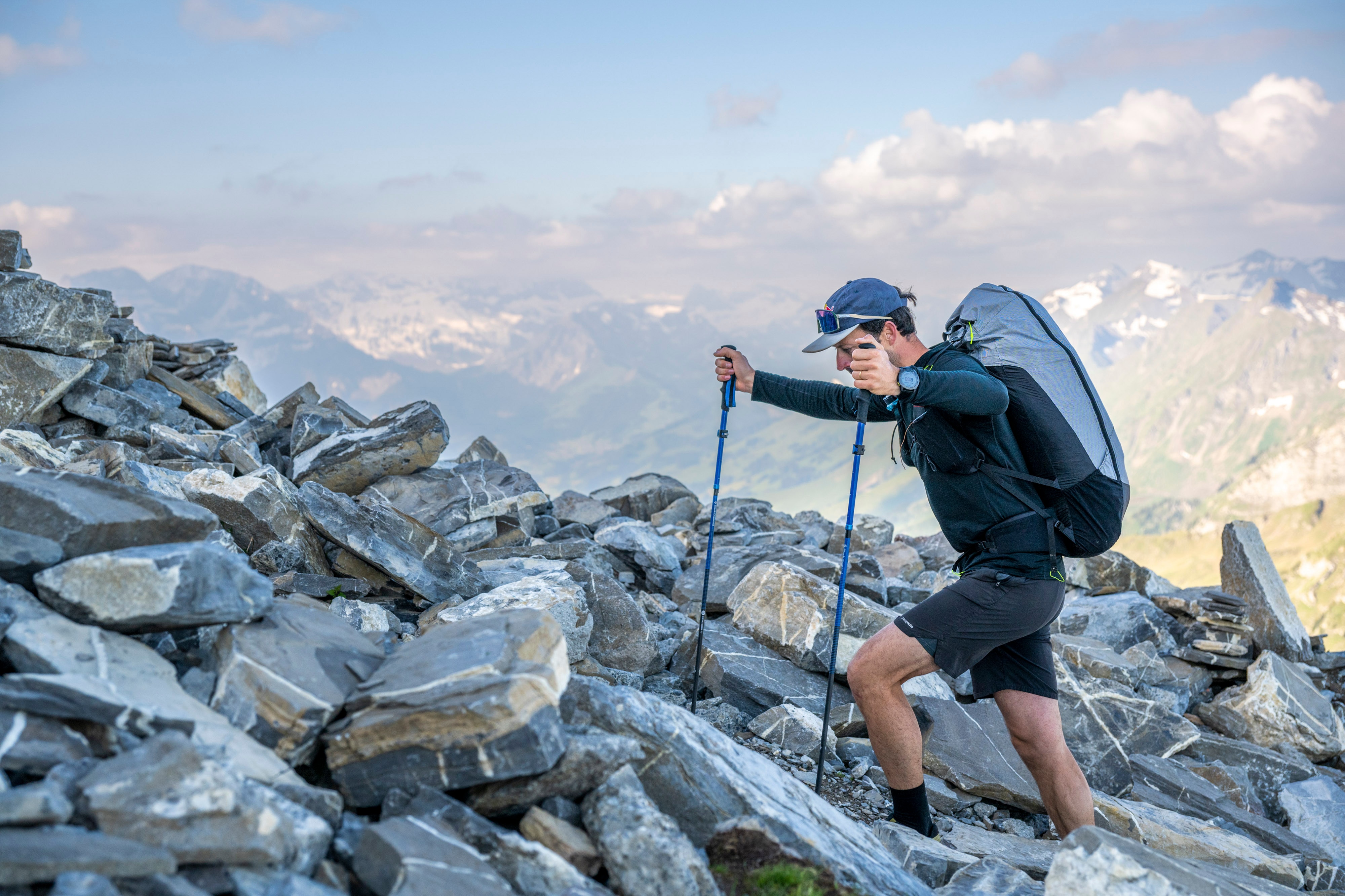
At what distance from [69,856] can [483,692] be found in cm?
206

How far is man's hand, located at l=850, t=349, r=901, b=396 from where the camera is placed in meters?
6.21

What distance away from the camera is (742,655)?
429 inches

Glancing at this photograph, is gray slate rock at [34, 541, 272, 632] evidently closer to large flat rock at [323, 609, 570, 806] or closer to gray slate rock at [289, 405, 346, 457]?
large flat rock at [323, 609, 570, 806]

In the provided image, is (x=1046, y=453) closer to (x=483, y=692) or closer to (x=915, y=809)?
(x=915, y=809)

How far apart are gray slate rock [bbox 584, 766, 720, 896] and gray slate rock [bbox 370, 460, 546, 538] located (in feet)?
28.9

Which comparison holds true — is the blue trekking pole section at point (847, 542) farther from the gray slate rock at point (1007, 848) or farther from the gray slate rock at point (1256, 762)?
the gray slate rock at point (1256, 762)

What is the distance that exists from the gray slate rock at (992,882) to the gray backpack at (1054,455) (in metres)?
2.35

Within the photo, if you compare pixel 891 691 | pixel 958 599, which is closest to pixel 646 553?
pixel 891 691

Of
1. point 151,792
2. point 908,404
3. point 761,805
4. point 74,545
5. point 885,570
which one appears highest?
point 908,404

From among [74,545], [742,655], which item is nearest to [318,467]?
[742,655]

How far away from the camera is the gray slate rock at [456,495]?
1371 centimetres

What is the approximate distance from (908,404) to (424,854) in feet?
14.5

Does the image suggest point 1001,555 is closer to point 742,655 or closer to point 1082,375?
point 1082,375

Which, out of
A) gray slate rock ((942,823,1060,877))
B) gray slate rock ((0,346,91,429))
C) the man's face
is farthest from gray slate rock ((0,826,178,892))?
gray slate rock ((0,346,91,429))
